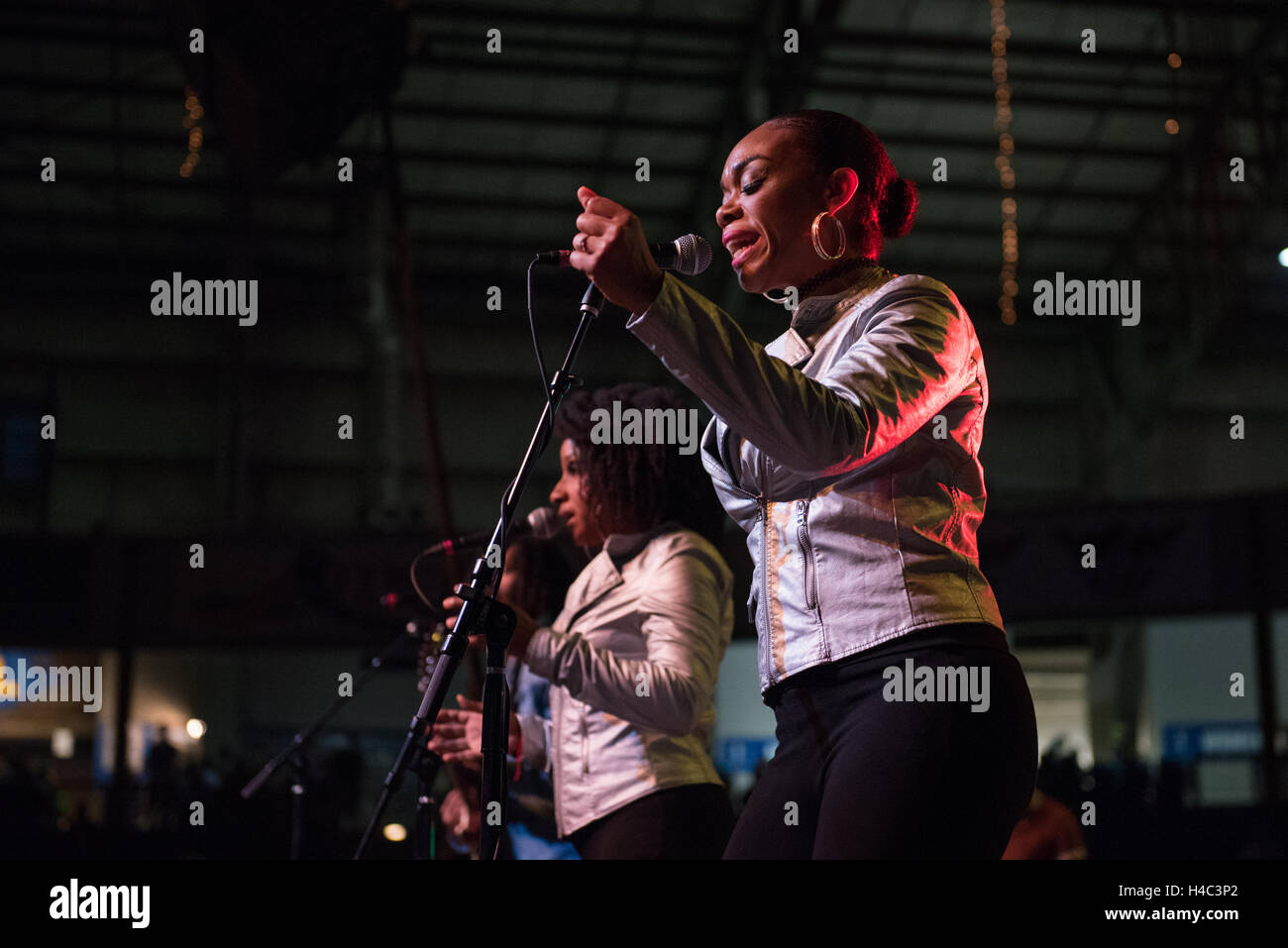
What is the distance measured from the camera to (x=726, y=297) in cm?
1338

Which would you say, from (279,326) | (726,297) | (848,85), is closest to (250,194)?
(279,326)

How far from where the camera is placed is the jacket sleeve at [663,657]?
6.61ft

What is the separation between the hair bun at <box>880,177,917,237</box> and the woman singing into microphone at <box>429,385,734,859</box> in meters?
0.74

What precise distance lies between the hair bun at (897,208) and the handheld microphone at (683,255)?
0.24 metres

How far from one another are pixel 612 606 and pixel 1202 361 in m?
14.6

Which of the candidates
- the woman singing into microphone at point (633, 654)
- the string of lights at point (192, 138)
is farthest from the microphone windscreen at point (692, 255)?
the string of lights at point (192, 138)

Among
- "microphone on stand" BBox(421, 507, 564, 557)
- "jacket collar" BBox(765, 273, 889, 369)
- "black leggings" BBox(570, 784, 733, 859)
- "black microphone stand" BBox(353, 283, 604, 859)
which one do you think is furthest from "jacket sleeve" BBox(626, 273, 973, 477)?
"black leggings" BBox(570, 784, 733, 859)

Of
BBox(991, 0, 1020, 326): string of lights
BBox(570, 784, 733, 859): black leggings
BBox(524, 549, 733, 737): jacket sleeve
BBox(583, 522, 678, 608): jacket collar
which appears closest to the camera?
BBox(524, 549, 733, 737): jacket sleeve

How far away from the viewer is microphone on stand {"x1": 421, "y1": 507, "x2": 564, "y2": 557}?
2.25 m

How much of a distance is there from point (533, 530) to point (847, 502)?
1008 mm

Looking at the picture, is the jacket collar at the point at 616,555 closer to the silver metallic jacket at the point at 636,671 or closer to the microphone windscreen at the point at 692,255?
the silver metallic jacket at the point at 636,671

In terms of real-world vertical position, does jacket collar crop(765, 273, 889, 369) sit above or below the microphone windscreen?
below

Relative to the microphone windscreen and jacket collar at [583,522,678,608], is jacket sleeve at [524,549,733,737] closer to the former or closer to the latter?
jacket collar at [583,522,678,608]

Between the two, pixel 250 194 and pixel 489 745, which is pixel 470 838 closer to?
pixel 489 745
